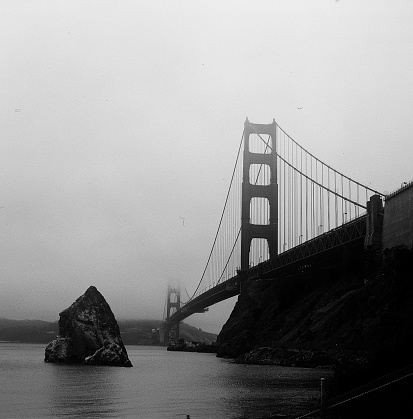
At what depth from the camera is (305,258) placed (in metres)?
75.5

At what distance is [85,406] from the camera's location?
2395 centimetres

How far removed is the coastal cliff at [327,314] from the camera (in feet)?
161

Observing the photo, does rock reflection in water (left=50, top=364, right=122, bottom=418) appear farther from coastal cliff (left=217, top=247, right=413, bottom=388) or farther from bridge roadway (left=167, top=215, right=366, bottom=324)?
bridge roadway (left=167, top=215, right=366, bottom=324)

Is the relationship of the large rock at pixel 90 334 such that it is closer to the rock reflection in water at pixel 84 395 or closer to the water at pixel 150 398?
the rock reflection in water at pixel 84 395

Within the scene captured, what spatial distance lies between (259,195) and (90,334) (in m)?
49.4

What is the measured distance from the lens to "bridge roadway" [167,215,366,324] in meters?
66.8

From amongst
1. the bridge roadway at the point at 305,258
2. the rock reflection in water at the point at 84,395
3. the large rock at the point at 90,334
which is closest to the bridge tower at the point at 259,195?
the bridge roadway at the point at 305,258

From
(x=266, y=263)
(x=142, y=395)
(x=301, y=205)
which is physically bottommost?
(x=142, y=395)

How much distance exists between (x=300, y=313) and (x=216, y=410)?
52.1 m

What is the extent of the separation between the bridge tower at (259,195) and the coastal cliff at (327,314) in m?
7.63

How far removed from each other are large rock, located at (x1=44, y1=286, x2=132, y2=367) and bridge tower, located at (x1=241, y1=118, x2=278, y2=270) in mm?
42432

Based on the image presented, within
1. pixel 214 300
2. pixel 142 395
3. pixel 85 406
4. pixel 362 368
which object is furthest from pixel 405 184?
pixel 214 300

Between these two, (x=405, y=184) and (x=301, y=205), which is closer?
(x=405, y=184)

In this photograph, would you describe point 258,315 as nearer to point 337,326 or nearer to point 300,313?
point 300,313
